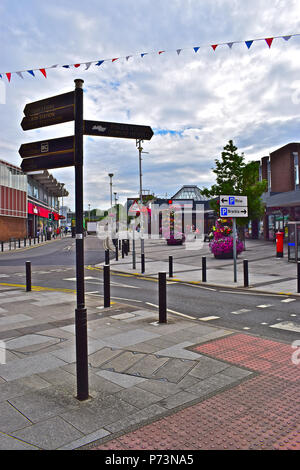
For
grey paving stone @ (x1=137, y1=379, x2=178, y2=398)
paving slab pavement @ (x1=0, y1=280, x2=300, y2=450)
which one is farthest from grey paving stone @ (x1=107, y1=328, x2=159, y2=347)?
grey paving stone @ (x1=137, y1=379, x2=178, y2=398)

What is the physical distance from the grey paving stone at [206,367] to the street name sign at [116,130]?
127 inches

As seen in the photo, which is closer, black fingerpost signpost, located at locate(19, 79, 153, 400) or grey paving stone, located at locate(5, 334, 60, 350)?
black fingerpost signpost, located at locate(19, 79, 153, 400)

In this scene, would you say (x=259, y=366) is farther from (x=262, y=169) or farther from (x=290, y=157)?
(x=262, y=169)

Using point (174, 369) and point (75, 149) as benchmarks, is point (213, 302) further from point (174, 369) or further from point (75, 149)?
point (75, 149)

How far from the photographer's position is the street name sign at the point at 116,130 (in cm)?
450

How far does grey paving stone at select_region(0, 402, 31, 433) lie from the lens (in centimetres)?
349

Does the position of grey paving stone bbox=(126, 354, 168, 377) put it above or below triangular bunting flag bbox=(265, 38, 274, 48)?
below

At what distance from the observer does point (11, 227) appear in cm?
4794

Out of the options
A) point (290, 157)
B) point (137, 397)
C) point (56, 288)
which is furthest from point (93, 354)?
point (290, 157)

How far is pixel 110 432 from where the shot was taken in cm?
340

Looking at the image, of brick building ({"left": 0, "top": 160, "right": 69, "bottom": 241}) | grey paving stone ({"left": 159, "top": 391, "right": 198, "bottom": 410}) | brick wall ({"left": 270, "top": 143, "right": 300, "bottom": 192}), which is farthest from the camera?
brick building ({"left": 0, "top": 160, "right": 69, "bottom": 241})

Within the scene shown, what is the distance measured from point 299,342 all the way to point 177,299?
4.60 metres

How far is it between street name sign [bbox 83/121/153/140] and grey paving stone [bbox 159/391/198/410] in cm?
327

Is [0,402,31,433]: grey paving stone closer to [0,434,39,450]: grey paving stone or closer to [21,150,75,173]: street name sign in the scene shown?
[0,434,39,450]: grey paving stone
